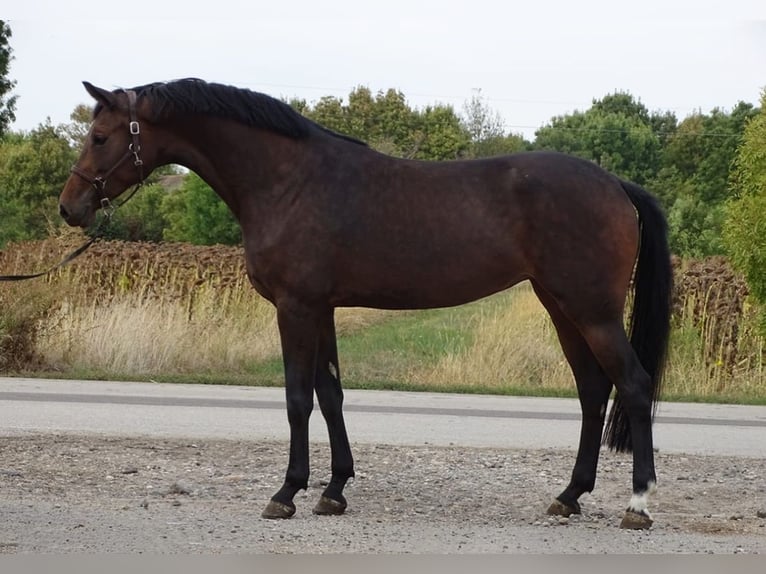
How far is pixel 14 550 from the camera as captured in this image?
18.2 ft

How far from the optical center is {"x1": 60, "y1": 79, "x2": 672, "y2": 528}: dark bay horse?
662 cm

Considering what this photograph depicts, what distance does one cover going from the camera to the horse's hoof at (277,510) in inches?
261

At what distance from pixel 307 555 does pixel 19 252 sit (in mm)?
14848

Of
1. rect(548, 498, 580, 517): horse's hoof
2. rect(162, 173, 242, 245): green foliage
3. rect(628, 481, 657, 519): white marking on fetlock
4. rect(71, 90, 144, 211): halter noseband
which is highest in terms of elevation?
rect(162, 173, 242, 245): green foliage

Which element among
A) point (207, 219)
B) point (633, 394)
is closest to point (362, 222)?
point (633, 394)

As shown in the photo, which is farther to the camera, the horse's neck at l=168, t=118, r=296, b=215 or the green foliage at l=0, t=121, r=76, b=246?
the green foliage at l=0, t=121, r=76, b=246

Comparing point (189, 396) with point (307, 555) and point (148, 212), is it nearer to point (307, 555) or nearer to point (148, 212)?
point (307, 555)

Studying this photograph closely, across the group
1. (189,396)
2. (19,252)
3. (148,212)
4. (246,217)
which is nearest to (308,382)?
(246,217)

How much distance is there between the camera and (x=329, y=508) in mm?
6887

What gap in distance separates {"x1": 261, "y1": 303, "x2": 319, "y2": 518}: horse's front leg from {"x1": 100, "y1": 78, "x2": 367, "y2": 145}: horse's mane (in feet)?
3.78

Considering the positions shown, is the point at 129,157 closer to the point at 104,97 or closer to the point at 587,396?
the point at 104,97

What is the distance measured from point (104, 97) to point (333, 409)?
2325 mm

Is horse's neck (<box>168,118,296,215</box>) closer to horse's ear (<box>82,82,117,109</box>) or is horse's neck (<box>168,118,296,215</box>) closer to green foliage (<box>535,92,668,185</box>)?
horse's ear (<box>82,82,117,109</box>)

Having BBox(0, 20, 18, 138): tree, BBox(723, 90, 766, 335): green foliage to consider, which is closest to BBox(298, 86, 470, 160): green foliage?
BBox(0, 20, 18, 138): tree
